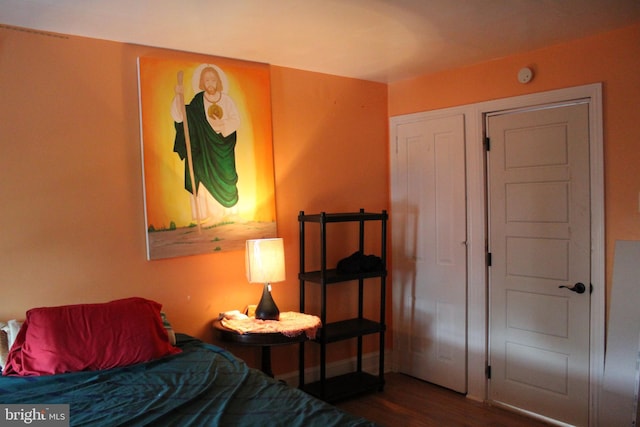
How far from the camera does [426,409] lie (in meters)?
3.58

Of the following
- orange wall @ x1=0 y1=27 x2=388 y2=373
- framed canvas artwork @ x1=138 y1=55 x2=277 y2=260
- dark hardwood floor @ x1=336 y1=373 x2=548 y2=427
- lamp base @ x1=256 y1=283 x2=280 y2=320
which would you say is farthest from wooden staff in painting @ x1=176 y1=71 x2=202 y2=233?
dark hardwood floor @ x1=336 y1=373 x2=548 y2=427

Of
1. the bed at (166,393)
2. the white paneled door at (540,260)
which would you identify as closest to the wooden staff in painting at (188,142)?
the bed at (166,393)

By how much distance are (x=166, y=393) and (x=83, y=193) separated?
1.32m

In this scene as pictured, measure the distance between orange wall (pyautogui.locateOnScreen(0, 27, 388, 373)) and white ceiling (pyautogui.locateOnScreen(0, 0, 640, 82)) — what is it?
184mm

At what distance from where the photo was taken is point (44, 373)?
2295 mm

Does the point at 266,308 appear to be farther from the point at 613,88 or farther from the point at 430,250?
the point at 613,88

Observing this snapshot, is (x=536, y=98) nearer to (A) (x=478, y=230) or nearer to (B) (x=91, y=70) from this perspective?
(A) (x=478, y=230)

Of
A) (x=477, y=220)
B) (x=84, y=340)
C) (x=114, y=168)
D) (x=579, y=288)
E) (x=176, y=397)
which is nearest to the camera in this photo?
(x=176, y=397)

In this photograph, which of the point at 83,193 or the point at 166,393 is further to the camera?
the point at 83,193

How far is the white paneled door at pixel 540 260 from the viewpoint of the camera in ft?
10.5

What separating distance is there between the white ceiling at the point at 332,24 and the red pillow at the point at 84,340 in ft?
4.83

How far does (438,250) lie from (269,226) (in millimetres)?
1351

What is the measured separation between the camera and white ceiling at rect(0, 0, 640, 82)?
249 centimetres

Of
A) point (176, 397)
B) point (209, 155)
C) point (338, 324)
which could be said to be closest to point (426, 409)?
point (338, 324)
